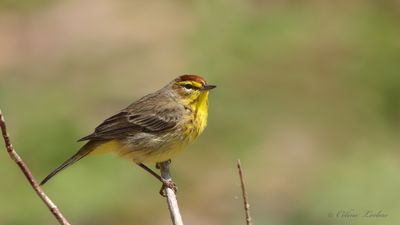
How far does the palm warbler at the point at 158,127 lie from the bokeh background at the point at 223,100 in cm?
262

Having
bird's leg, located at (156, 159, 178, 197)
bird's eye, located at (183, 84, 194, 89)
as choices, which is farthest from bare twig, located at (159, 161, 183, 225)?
bird's eye, located at (183, 84, 194, 89)

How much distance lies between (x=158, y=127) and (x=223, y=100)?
4.57m

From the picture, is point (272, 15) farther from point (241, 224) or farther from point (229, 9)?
point (241, 224)

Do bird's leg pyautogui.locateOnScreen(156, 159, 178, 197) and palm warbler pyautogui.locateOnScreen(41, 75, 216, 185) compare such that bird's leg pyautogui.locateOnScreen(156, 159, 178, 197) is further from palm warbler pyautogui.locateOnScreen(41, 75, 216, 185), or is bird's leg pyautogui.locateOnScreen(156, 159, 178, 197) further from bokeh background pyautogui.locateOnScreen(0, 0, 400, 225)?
bokeh background pyautogui.locateOnScreen(0, 0, 400, 225)

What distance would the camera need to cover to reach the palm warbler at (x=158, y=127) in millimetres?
6133

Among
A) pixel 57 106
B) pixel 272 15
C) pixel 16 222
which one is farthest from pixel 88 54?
pixel 16 222

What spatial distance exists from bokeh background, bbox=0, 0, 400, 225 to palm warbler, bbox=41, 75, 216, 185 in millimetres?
2618

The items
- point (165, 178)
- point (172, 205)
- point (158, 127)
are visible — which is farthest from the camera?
point (158, 127)

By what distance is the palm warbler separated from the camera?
613 cm

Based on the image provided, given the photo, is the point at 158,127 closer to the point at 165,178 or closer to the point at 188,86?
the point at 188,86

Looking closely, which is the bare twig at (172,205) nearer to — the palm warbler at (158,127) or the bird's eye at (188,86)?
the palm warbler at (158,127)

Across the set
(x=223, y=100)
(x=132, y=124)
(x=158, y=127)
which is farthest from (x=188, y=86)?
(x=223, y=100)

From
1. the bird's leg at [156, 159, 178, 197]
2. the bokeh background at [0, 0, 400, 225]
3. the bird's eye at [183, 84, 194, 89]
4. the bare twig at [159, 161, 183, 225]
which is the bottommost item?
the bokeh background at [0, 0, 400, 225]

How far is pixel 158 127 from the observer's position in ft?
20.6
